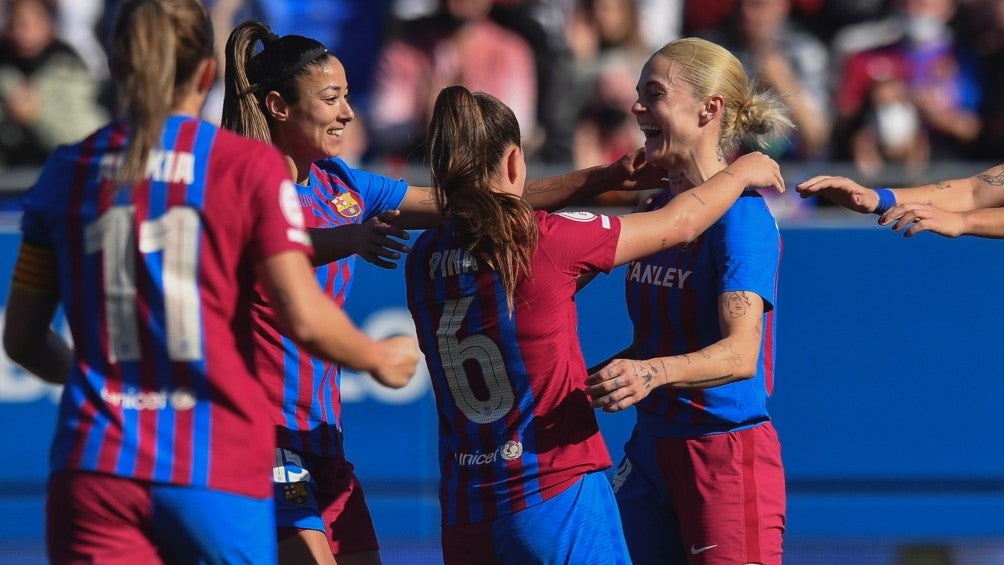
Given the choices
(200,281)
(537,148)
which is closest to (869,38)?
(537,148)

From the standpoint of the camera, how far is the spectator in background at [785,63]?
738 centimetres

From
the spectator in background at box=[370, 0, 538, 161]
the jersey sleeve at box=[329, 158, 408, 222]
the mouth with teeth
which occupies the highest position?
the spectator in background at box=[370, 0, 538, 161]

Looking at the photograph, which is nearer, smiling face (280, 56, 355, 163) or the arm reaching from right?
the arm reaching from right

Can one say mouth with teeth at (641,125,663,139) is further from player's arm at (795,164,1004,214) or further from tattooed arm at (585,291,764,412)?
tattooed arm at (585,291,764,412)

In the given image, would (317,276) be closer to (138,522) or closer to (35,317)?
(35,317)

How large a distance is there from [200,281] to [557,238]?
92 cm

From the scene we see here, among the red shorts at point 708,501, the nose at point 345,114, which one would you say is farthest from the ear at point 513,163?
the red shorts at point 708,501

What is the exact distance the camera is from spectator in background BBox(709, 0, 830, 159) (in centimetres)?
738

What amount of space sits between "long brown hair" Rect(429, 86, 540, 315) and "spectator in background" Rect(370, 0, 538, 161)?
4258 mm

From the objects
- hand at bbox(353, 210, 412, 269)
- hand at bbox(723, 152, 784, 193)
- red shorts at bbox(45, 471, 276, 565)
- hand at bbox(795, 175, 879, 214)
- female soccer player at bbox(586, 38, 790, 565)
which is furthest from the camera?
hand at bbox(795, 175, 879, 214)

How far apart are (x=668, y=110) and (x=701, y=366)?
2.80 feet

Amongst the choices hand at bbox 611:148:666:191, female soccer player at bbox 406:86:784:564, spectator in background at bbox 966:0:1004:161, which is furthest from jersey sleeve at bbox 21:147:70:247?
spectator in background at bbox 966:0:1004:161

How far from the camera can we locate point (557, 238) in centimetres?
309

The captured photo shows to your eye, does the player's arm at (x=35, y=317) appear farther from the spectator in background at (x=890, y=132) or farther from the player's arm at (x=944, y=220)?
the spectator in background at (x=890, y=132)
